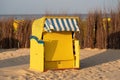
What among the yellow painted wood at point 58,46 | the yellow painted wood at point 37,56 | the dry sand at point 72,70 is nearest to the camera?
the dry sand at point 72,70

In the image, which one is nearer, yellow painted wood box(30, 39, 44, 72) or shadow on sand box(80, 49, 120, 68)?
yellow painted wood box(30, 39, 44, 72)

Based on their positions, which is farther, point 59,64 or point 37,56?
point 59,64

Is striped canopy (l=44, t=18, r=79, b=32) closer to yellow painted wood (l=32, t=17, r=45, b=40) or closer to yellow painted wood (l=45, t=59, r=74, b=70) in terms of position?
yellow painted wood (l=32, t=17, r=45, b=40)

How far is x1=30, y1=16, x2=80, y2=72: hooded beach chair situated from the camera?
32.0 feet

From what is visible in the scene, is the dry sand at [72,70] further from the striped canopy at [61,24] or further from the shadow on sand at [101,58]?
the striped canopy at [61,24]

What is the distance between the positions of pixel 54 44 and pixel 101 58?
9.41 feet

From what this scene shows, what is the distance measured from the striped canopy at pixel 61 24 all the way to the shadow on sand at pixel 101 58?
4.65 ft

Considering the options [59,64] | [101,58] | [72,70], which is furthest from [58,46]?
[101,58]

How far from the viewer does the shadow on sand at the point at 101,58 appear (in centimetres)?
1124

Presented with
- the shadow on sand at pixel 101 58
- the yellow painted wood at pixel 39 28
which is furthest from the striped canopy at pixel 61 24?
the shadow on sand at pixel 101 58

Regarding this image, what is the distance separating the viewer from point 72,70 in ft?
32.7

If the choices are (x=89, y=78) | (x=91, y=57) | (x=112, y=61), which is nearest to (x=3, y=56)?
(x=91, y=57)

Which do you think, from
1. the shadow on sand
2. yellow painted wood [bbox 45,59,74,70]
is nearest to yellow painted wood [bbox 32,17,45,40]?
yellow painted wood [bbox 45,59,74,70]

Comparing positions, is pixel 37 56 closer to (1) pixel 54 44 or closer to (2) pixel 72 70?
(1) pixel 54 44
